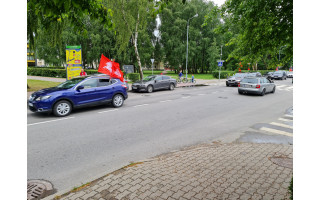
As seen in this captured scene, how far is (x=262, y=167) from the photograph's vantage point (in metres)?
4.46

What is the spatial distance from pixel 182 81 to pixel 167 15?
2157 centimetres

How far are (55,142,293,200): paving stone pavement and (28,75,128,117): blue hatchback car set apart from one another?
20.8 feet

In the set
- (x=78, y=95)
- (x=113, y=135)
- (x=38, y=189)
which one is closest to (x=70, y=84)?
(x=78, y=95)

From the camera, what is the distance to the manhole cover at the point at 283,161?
4594 mm

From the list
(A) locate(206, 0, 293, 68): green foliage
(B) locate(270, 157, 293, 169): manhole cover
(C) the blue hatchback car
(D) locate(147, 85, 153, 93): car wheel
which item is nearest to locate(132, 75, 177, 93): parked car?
(D) locate(147, 85, 153, 93): car wheel

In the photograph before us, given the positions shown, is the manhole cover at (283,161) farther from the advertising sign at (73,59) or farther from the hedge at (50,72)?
the hedge at (50,72)

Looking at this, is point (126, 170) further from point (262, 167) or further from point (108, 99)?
point (108, 99)

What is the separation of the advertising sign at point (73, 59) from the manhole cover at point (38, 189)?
45.9 feet

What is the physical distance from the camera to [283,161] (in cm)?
481

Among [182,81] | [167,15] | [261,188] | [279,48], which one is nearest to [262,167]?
[261,188]

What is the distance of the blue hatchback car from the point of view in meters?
9.19

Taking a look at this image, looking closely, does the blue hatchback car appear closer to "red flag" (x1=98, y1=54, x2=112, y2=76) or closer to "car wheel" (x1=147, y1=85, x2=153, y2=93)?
"red flag" (x1=98, y1=54, x2=112, y2=76)

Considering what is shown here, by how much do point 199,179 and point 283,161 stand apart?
7.46 feet

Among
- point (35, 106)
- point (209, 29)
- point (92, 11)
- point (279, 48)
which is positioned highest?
point (209, 29)
